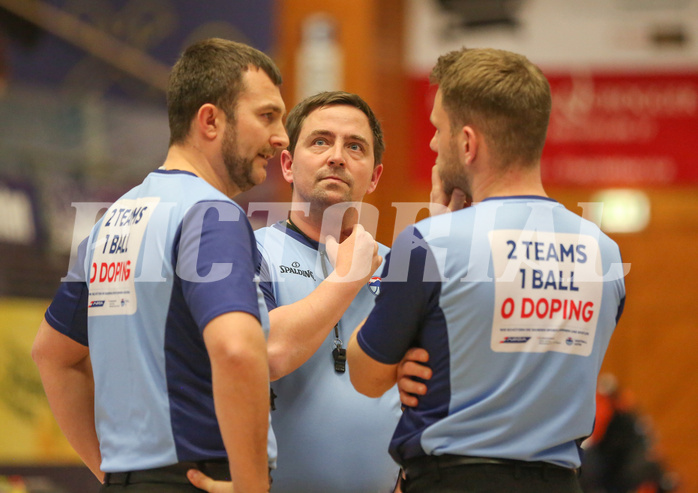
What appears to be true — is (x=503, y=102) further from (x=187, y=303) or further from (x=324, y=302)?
(x=187, y=303)

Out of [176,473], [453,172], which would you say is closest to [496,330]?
[453,172]

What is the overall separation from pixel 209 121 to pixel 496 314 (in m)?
1.16

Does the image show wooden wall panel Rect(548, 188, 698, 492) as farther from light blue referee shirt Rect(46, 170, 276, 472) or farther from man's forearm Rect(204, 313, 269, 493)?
man's forearm Rect(204, 313, 269, 493)

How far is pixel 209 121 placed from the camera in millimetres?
2604

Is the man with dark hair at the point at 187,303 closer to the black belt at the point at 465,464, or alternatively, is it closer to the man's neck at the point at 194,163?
the man's neck at the point at 194,163

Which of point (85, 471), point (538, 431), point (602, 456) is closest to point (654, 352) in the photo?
point (602, 456)

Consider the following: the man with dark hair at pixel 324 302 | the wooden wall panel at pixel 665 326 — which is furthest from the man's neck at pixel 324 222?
the wooden wall panel at pixel 665 326

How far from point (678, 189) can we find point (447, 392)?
8.80 meters

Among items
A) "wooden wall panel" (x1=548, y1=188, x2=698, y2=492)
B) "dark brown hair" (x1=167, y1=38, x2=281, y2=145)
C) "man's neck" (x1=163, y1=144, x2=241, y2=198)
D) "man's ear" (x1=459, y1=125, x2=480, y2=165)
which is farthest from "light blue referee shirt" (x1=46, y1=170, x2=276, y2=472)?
"wooden wall panel" (x1=548, y1=188, x2=698, y2=492)

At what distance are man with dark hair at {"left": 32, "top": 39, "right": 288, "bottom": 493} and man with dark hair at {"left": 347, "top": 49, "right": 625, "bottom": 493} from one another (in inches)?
16.4

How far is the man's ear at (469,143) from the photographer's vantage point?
7.64 feet

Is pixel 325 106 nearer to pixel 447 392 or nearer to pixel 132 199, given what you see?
pixel 132 199

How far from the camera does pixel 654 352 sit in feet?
33.3

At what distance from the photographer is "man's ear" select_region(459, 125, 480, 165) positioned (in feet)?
7.64
